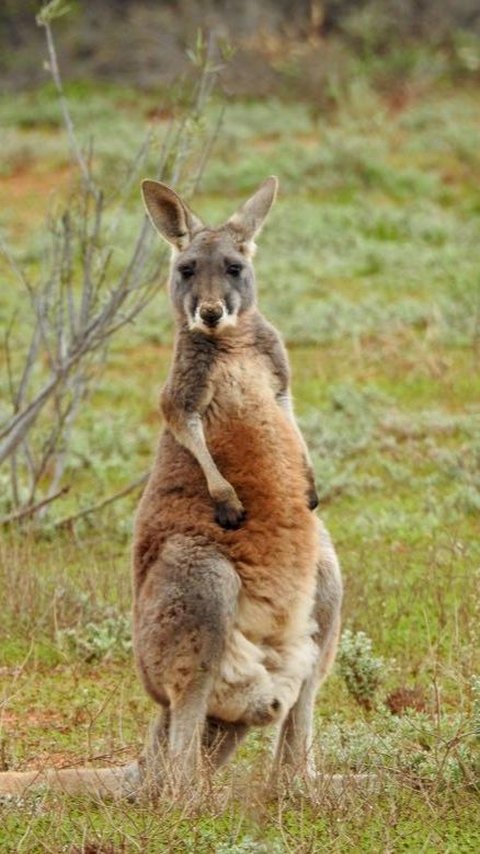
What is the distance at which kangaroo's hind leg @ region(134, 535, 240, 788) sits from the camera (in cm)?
456

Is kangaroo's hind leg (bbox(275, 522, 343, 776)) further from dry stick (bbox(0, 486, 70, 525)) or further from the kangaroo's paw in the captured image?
dry stick (bbox(0, 486, 70, 525))

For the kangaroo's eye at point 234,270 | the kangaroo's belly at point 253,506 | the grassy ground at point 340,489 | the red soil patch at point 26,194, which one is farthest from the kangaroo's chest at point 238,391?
the red soil patch at point 26,194

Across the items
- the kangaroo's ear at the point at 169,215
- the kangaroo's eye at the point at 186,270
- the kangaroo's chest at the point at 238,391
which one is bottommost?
the kangaroo's chest at the point at 238,391

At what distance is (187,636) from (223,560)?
0.25 m

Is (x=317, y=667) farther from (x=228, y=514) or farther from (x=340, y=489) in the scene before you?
(x=340, y=489)

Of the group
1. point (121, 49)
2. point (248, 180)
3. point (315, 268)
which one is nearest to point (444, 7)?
point (121, 49)

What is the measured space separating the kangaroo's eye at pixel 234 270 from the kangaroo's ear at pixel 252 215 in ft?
0.61

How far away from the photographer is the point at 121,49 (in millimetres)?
25469

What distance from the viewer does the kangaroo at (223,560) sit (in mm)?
4586

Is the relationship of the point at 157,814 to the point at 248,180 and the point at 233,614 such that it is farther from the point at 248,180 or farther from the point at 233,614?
the point at 248,180

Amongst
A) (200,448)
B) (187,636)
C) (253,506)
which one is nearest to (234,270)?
(200,448)

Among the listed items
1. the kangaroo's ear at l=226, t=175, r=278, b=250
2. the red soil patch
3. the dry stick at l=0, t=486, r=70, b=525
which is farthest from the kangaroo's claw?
the red soil patch

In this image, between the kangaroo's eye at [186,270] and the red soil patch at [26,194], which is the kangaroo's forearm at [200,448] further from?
the red soil patch at [26,194]

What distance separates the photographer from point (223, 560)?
465cm
